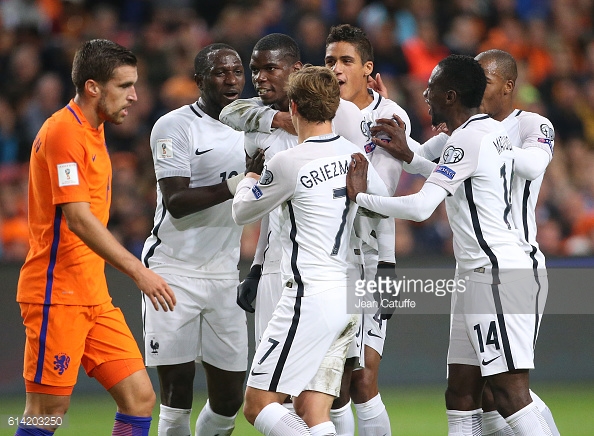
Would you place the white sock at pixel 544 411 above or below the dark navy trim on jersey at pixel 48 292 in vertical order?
below

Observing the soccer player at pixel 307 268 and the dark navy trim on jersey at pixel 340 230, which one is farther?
the dark navy trim on jersey at pixel 340 230

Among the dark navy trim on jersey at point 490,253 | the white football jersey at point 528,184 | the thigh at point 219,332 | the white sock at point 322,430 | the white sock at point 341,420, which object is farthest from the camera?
the thigh at point 219,332

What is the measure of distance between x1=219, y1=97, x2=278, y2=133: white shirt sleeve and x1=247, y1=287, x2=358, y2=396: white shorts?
3.66 feet

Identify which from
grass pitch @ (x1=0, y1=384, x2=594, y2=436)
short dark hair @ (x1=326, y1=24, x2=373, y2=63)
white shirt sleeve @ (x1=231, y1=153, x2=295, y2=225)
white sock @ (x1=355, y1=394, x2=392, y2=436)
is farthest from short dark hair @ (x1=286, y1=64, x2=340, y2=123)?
grass pitch @ (x1=0, y1=384, x2=594, y2=436)

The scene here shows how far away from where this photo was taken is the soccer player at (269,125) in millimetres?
5332

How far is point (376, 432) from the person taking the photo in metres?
5.79

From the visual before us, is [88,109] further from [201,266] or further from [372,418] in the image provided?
[372,418]

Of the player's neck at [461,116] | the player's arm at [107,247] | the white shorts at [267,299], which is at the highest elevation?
the player's neck at [461,116]

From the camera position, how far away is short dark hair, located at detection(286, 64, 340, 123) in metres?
4.67

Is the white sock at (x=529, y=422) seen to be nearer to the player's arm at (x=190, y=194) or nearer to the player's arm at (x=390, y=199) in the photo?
the player's arm at (x=390, y=199)

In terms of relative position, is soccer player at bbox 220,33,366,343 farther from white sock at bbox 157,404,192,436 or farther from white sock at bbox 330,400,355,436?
white sock at bbox 157,404,192,436

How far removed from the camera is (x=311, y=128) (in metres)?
4.79

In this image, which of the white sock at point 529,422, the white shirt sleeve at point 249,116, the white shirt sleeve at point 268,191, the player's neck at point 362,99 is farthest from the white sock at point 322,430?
the player's neck at point 362,99

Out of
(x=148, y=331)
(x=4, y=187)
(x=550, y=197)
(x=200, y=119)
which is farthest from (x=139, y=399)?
(x=550, y=197)
